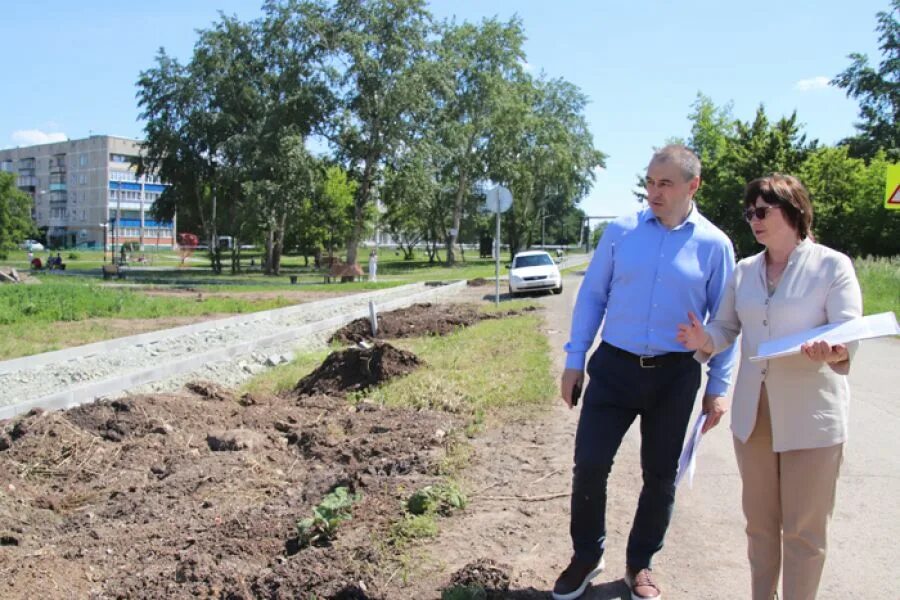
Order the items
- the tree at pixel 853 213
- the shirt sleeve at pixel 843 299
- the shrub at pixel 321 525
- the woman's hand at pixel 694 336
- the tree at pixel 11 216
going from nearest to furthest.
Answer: the shirt sleeve at pixel 843 299 → the woman's hand at pixel 694 336 → the shrub at pixel 321 525 → the tree at pixel 853 213 → the tree at pixel 11 216

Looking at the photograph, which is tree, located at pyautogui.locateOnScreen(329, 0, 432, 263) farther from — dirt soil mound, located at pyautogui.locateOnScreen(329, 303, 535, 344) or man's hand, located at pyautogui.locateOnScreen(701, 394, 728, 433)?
man's hand, located at pyautogui.locateOnScreen(701, 394, 728, 433)

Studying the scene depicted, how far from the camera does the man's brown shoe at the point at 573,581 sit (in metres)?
3.60

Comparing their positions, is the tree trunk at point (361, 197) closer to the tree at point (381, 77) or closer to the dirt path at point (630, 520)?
the tree at point (381, 77)

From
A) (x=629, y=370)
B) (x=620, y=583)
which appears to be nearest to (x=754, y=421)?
(x=629, y=370)

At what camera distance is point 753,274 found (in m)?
3.27

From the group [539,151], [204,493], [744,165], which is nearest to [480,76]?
[539,151]

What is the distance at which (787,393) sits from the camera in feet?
10.1

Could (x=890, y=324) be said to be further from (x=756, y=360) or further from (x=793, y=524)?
(x=793, y=524)

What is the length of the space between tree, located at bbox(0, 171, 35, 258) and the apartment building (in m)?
53.1

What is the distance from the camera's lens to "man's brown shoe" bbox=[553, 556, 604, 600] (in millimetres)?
3596

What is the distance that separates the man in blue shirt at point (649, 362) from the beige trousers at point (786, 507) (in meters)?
0.41

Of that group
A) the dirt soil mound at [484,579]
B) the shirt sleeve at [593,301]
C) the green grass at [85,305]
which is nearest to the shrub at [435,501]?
the dirt soil mound at [484,579]

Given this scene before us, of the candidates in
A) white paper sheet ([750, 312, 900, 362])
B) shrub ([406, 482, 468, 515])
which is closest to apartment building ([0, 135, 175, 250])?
shrub ([406, 482, 468, 515])

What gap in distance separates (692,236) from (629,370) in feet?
2.30
